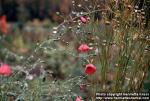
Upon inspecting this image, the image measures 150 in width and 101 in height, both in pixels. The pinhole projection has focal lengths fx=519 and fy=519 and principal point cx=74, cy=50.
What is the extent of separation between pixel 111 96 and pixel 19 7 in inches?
353

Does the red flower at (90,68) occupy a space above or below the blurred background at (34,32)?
below

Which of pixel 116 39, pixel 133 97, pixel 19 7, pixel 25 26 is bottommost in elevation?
pixel 133 97

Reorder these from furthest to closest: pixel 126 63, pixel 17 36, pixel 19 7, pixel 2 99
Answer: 1. pixel 19 7
2. pixel 17 36
3. pixel 2 99
4. pixel 126 63

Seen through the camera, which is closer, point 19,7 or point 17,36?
point 17,36

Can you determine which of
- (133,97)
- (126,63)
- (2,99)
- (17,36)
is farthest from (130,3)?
(17,36)

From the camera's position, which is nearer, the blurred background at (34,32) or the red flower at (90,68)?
the red flower at (90,68)

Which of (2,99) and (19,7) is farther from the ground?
(19,7)

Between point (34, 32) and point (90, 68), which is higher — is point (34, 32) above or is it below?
above

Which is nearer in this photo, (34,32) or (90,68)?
(90,68)

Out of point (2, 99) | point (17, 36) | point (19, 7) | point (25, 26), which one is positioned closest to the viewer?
point (2, 99)

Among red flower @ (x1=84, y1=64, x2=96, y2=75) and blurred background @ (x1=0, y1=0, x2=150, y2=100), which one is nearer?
red flower @ (x1=84, y1=64, x2=96, y2=75)

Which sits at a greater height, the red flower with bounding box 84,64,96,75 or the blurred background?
the blurred background

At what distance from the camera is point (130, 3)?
4109 millimetres

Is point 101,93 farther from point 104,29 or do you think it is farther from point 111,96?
Result: point 104,29
